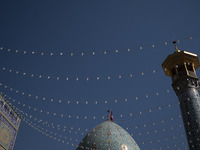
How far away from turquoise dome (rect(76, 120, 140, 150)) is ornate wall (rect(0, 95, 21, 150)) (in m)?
6.08

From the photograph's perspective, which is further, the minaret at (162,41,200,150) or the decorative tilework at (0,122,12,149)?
the decorative tilework at (0,122,12,149)

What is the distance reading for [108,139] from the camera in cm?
1711

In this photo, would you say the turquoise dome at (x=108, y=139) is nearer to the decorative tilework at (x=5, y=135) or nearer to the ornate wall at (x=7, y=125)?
the ornate wall at (x=7, y=125)

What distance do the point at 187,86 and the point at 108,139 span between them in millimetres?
7236

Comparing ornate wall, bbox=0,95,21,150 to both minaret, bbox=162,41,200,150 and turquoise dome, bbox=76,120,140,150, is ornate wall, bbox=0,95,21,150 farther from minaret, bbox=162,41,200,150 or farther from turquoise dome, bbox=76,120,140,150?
minaret, bbox=162,41,200,150

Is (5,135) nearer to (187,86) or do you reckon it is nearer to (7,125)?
(7,125)

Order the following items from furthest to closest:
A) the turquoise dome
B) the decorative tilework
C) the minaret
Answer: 1. the turquoise dome
2. the decorative tilework
3. the minaret

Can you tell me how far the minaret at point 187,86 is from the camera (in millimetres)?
11023

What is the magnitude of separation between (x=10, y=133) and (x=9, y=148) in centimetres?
70

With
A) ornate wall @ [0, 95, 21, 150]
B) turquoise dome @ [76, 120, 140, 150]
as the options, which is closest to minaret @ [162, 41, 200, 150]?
turquoise dome @ [76, 120, 140, 150]

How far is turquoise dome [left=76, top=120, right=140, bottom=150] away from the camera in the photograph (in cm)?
1672

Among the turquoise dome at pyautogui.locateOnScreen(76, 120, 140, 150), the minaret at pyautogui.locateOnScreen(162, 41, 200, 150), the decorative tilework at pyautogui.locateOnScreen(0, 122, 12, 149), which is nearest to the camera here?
the minaret at pyautogui.locateOnScreen(162, 41, 200, 150)

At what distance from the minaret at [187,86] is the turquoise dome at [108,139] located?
242 inches

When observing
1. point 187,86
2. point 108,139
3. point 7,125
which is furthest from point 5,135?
point 187,86
